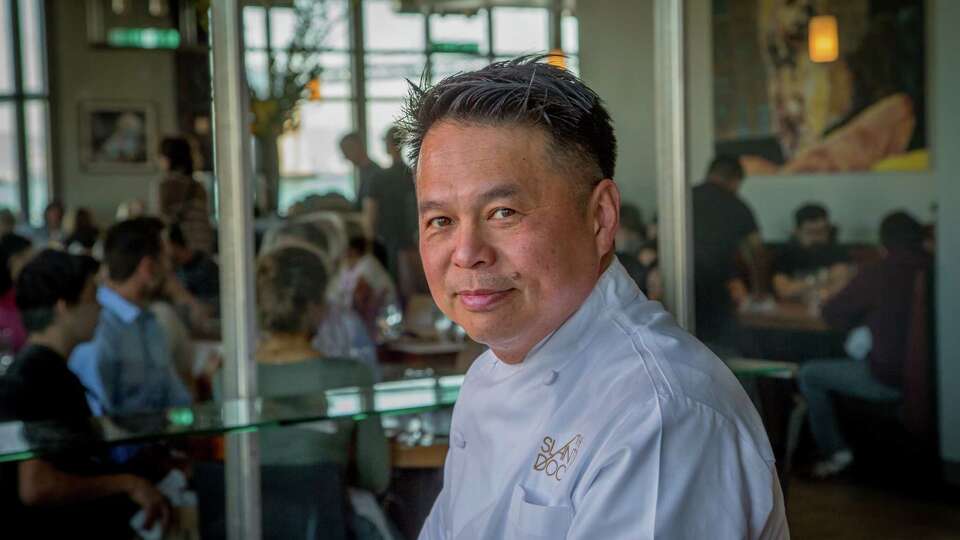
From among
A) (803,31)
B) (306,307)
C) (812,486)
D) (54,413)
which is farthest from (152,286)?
(803,31)

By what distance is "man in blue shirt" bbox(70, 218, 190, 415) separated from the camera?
4.22 m

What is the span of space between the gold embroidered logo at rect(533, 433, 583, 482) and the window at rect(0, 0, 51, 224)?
394 centimetres

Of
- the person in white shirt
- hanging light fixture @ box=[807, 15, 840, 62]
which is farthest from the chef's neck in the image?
hanging light fixture @ box=[807, 15, 840, 62]

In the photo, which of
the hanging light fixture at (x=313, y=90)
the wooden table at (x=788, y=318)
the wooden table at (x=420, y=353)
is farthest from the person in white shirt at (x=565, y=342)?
the wooden table at (x=788, y=318)

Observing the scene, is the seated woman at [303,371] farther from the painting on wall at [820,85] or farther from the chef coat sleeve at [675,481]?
the painting on wall at [820,85]

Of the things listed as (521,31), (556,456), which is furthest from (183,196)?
(556,456)

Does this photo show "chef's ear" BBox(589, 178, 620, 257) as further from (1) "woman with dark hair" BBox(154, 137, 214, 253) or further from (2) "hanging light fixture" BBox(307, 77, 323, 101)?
(2) "hanging light fixture" BBox(307, 77, 323, 101)

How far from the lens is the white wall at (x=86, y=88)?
4.89 metres

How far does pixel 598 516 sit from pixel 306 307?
9.29ft

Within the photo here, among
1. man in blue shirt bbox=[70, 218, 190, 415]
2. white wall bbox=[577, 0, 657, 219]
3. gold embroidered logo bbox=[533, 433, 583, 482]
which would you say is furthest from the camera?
man in blue shirt bbox=[70, 218, 190, 415]

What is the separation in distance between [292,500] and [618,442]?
5.55 feet

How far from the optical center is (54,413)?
11.3 feet

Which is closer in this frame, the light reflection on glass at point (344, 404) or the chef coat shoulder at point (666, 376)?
the chef coat shoulder at point (666, 376)

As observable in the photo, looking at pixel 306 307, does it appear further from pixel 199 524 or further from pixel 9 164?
pixel 9 164
